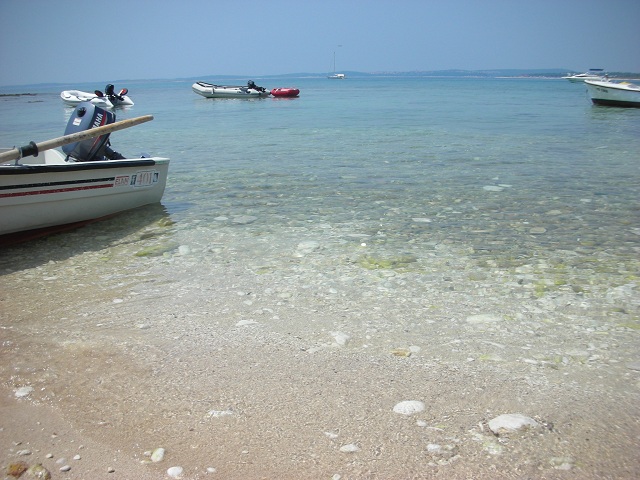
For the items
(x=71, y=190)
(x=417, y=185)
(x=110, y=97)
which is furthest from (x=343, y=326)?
(x=110, y=97)

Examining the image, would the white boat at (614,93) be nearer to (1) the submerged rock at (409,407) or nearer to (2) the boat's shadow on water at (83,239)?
(2) the boat's shadow on water at (83,239)

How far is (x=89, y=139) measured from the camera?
929cm

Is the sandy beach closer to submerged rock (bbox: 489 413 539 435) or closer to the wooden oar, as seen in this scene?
submerged rock (bbox: 489 413 539 435)

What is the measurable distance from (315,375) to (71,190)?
19.5 feet

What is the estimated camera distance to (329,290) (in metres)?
6.48

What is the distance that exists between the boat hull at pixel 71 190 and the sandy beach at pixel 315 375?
144cm

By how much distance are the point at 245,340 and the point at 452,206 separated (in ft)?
21.6

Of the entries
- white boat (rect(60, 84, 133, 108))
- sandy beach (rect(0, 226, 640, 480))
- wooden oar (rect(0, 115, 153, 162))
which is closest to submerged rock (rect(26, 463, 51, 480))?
sandy beach (rect(0, 226, 640, 480))

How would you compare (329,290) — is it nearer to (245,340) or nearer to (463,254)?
(245,340)

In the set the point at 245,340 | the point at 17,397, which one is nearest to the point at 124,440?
the point at 17,397

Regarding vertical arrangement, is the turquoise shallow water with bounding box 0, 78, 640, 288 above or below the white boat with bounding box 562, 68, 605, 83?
below

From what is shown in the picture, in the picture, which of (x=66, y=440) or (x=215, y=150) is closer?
(x=66, y=440)

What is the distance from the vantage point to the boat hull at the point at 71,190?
7629 mm

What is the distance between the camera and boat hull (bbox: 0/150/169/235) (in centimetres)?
763
